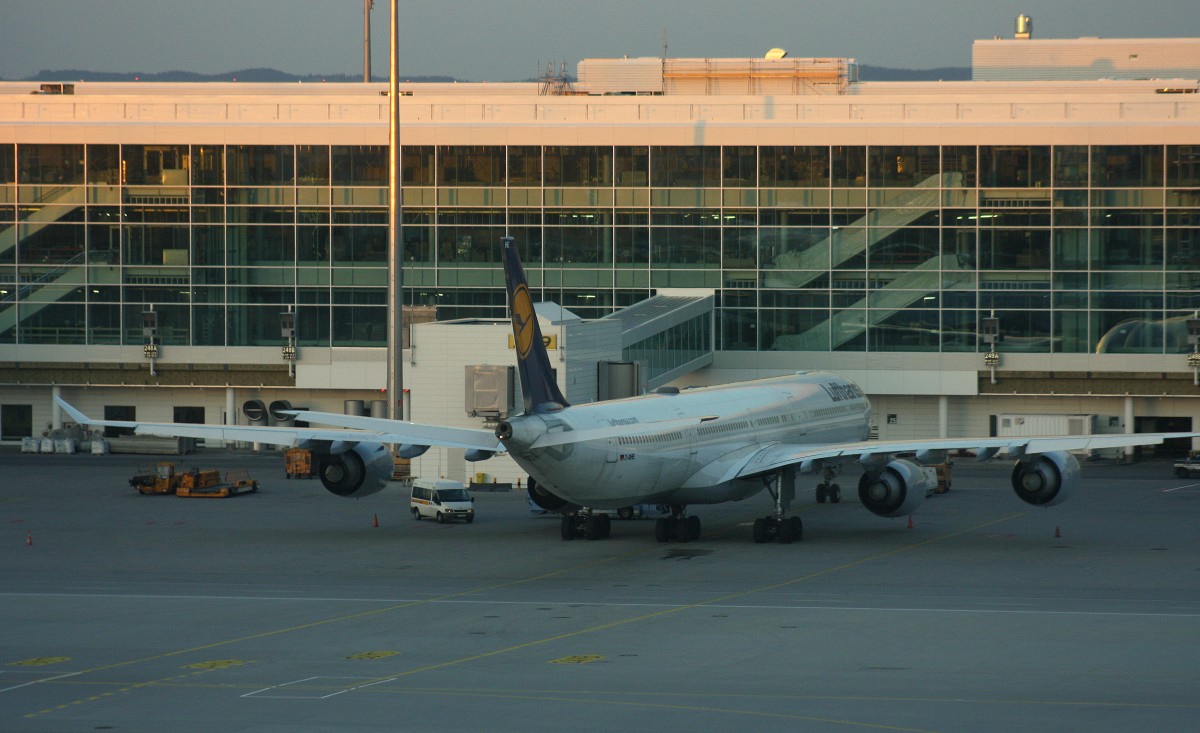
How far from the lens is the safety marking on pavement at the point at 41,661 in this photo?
29.6 metres

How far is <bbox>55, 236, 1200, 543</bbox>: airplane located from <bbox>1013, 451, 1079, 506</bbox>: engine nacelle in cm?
4

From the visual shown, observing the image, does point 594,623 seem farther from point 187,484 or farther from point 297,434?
point 187,484

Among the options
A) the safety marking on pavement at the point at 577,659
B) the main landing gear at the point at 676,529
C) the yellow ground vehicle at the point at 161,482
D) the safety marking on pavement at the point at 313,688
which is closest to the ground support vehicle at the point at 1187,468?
the main landing gear at the point at 676,529

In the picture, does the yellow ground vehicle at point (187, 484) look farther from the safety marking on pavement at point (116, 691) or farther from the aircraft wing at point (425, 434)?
the safety marking on pavement at point (116, 691)

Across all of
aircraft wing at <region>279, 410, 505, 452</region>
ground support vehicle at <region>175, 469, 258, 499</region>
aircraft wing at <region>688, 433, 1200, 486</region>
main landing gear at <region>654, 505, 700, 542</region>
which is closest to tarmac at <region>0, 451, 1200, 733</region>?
main landing gear at <region>654, 505, 700, 542</region>

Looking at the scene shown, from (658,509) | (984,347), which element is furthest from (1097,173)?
(658,509)

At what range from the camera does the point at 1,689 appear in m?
27.2

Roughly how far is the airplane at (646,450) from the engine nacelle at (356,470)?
3cm

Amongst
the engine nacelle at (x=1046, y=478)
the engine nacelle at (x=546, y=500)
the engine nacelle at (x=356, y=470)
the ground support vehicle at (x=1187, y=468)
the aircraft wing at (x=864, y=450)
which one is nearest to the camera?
the aircraft wing at (x=864, y=450)

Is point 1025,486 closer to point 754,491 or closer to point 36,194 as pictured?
point 754,491

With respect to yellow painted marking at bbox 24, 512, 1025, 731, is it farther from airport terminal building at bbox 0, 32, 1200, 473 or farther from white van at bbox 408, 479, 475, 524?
airport terminal building at bbox 0, 32, 1200, 473

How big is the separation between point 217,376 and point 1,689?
67.4 meters

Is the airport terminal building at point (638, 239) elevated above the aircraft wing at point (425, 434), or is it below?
above

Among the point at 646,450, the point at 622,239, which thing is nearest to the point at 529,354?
the point at 646,450
